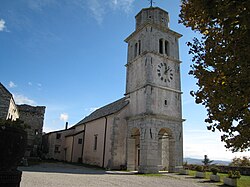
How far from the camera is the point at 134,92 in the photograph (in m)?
24.4

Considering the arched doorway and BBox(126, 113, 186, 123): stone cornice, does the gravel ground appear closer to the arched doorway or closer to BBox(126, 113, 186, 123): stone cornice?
BBox(126, 113, 186, 123): stone cornice

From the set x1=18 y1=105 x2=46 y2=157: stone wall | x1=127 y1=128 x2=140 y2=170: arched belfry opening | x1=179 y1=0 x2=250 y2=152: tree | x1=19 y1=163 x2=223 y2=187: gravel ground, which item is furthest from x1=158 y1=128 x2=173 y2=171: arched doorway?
x1=18 y1=105 x2=46 y2=157: stone wall

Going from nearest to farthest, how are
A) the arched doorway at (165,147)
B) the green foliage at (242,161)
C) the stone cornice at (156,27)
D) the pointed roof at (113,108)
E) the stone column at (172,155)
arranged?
the stone column at (172,155), the arched doorway at (165,147), the pointed roof at (113,108), the stone cornice at (156,27), the green foliage at (242,161)

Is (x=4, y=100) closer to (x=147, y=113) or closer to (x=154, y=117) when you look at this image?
(x=147, y=113)

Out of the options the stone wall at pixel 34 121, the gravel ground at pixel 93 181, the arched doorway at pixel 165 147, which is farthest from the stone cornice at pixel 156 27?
the stone wall at pixel 34 121

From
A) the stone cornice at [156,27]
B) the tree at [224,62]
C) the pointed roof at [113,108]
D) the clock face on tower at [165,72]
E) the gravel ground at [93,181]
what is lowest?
the gravel ground at [93,181]

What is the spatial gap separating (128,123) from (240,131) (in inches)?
697

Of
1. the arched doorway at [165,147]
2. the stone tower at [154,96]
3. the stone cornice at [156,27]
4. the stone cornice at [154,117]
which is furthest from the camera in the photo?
the stone cornice at [156,27]

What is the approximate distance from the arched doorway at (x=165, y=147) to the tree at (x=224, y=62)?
15.3m

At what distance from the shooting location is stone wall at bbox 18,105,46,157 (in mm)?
33406

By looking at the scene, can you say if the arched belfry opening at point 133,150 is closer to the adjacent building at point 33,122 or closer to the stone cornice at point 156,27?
the stone cornice at point 156,27

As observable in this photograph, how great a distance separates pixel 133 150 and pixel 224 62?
60.8 ft

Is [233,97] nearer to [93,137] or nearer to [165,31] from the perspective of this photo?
[165,31]

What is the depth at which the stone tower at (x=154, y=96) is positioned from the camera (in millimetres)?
20719
